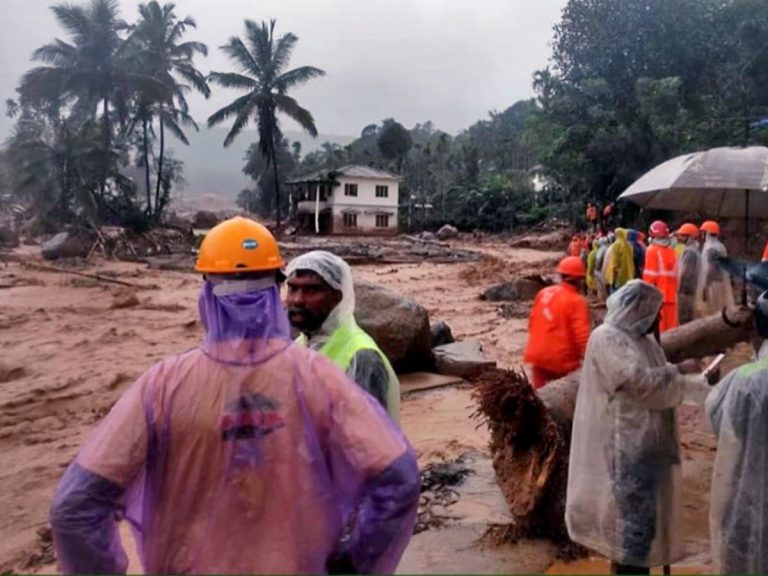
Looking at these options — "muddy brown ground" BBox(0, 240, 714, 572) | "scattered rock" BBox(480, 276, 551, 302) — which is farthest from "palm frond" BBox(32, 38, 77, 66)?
"scattered rock" BBox(480, 276, 551, 302)

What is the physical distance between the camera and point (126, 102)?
35.0 meters

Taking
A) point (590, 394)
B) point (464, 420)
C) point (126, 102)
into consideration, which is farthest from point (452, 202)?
point (590, 394)

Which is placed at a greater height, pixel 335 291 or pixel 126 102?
pixel 126 102

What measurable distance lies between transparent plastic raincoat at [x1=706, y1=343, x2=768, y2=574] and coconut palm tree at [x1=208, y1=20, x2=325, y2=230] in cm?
3721

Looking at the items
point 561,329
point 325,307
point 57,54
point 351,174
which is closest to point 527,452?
point 561,329

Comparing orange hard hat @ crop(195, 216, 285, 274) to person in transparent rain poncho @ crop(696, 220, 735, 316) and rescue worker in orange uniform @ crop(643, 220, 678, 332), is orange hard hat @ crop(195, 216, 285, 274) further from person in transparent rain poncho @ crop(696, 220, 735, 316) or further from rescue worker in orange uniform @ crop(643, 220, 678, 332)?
person in transparent rain poncho @ crop(696, 220, 735, 316)

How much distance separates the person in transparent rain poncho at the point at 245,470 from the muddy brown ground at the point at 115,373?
224cm

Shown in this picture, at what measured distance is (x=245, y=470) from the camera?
5.37ft

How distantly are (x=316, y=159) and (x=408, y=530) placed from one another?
61828 mm

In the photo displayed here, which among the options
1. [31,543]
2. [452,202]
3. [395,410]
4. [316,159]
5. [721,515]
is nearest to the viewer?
[395,410]

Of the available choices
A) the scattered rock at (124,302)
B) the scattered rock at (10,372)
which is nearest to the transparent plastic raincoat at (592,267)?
the scattered rock at (10,372)

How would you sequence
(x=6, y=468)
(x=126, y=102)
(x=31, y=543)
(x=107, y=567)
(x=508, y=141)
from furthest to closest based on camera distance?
(x=508, y=141)
(x=126, y=102)
(x=6, y=468)
(x=31, y=543)
(x=107, y=567)

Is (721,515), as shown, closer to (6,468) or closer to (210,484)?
(210,484)

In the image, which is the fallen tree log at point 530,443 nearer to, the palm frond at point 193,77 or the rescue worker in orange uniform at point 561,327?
the rescue worker in orange uniform at point 561,327
